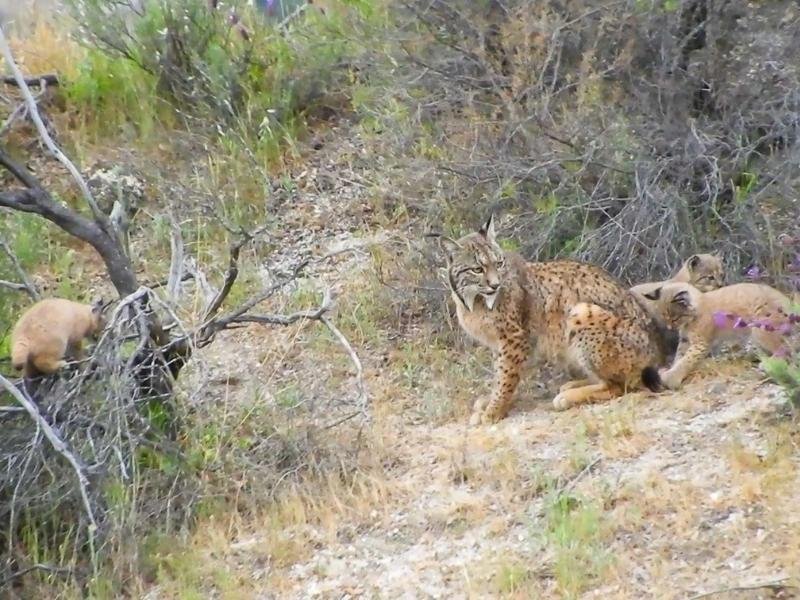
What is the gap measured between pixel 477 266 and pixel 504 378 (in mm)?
609

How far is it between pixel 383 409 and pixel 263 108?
3494 millimetres

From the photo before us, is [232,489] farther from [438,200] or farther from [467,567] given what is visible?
[438,200]

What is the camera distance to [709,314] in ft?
22.0

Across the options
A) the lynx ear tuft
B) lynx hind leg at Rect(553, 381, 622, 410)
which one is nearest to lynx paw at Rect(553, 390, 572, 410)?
lynx hind leg at Rect(553, 381, 622, 410)

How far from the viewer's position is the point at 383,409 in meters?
7.19

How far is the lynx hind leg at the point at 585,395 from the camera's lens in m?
6.84

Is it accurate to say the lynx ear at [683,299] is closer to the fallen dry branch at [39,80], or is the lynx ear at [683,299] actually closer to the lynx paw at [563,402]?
the lynx paw at [563,402]

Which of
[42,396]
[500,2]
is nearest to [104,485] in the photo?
[42,396]

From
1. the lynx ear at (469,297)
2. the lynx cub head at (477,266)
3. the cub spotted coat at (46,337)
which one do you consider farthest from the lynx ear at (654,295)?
the cub spotted coat at (46,337)

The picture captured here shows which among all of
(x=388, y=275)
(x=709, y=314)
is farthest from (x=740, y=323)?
(x=388, y=275)

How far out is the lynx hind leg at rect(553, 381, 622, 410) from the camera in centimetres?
684

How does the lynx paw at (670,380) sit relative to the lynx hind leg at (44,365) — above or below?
below

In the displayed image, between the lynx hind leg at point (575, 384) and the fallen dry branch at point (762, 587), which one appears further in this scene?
the lynx hind leg at point (575, 384)

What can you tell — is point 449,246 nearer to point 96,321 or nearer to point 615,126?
A: point 615,126
